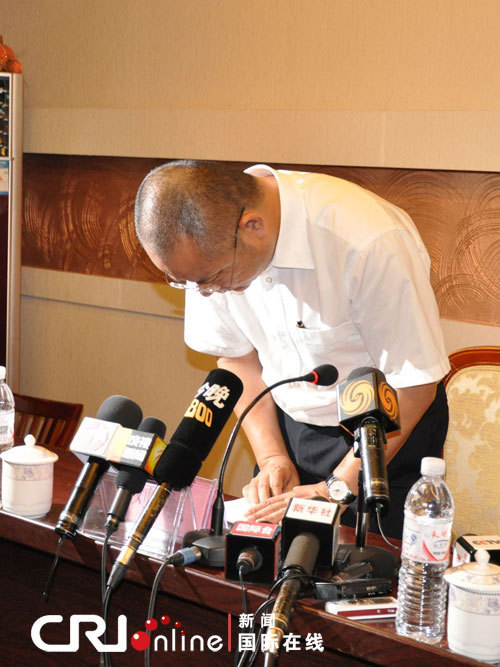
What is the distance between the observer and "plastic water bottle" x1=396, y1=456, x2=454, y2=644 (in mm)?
1273

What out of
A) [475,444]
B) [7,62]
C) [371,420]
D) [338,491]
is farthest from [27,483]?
[7,62]

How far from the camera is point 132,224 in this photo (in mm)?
3896

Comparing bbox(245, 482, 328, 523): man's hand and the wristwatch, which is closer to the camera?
the wristwatch

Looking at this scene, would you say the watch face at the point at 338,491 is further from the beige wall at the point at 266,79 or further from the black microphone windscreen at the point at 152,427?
the beige wall at the point at 266,79

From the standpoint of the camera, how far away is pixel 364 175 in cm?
319

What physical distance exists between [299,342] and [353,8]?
62.9 inches

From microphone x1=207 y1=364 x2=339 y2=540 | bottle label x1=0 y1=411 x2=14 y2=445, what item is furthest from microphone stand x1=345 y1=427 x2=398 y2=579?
bottle label x1=0 y1=411 x2=14 y2=445

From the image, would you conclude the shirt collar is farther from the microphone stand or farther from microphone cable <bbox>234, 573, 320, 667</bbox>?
microphone cable <bbox>234, 573, 320, 667</bbox>

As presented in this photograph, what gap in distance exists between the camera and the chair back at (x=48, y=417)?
288 centimetres

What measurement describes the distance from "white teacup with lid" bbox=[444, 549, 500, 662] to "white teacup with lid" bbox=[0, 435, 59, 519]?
2.82ft

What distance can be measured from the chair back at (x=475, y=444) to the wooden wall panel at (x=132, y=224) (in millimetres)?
777

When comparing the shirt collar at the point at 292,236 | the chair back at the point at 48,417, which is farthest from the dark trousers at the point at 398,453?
the chair back at the point at 48,417

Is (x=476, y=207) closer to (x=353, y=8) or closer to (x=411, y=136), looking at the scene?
(x=411, y=136)

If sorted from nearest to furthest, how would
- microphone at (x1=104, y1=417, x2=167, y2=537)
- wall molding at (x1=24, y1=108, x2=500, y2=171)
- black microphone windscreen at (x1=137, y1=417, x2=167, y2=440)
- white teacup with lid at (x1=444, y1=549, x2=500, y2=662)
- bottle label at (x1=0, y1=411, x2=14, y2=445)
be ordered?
white teacup with lid at (x1=444, y1=549, x2=500, y2=662)
microphone at (x1=104, y1=417, x2=167, y2=537)
black microphone windscreen at (x1=137, y1=417, x2=167, y2=440)
bottle label at (x1=0, y1=411, x2=14, y2=445)
wall molding at (x1=24, y1=108, x2=500, y2=171)
